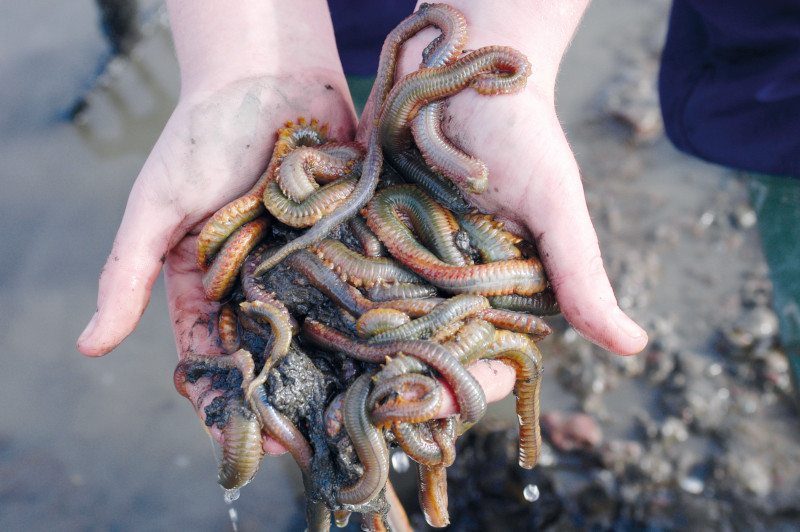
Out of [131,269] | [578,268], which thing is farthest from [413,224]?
[131,269]

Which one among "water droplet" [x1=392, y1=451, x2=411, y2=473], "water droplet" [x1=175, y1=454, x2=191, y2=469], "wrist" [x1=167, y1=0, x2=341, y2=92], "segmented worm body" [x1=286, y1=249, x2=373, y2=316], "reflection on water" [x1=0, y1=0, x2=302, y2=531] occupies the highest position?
"wrist" [x1=167, y1=0, x2=341, y2=92]

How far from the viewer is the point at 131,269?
16.7 ft

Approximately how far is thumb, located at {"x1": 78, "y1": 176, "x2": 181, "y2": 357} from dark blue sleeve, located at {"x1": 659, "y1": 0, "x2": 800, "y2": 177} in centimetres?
582

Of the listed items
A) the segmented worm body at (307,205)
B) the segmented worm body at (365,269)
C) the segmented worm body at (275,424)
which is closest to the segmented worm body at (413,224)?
the segmented worm body at (365,269)

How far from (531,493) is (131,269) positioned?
540 cm

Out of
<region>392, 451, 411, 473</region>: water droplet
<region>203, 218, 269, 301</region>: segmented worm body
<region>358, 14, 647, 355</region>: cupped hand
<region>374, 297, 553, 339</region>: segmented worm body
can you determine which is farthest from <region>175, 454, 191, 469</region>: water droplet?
<region>358, 14, 647, 355</region>: cupped hand

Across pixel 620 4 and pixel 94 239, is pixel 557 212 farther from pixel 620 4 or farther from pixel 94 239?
pixel 620 4

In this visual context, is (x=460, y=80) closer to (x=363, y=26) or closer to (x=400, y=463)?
(x=363, y=26)

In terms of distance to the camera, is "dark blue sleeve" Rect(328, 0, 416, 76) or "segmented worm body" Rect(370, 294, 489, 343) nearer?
"segmented worm body" Rect(370, 294, 489, 343)

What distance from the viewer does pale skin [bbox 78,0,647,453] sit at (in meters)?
4.67

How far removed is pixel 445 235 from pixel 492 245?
0.43 meters

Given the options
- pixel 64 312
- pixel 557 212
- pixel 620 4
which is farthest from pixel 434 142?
pixel 620 4

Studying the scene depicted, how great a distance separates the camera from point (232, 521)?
23.8 feet

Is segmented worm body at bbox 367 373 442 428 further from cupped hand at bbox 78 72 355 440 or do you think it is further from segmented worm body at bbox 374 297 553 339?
cupped hand at bbox 78 72 355 440
